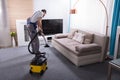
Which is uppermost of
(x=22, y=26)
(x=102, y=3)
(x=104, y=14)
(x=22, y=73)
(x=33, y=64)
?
(x=102, y=3)

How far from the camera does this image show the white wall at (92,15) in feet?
12.5

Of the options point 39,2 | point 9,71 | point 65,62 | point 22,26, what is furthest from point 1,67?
point 39,2

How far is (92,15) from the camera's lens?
427cm

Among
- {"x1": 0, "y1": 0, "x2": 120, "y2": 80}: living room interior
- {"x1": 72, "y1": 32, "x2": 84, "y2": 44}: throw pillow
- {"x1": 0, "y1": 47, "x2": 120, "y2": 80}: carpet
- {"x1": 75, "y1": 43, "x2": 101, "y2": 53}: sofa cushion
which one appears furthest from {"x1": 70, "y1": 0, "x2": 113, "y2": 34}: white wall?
{"x1": 0, "y1": 47, "x2": 120, "y2": 80}: carpet

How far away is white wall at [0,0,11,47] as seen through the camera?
446cm

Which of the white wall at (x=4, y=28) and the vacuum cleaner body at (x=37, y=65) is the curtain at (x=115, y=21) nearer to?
the vacuum cleaner body at (x=37, y=65)

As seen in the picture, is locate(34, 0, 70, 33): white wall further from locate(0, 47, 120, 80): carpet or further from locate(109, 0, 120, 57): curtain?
locate(109, 0, 120, 57): curtain

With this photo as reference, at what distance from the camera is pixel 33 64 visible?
2.75m

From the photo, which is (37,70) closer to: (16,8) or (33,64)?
(33,64)

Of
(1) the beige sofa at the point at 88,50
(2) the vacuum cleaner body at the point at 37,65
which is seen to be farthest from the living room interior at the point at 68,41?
(2) the vacuum cleaner body at the point at 37,65

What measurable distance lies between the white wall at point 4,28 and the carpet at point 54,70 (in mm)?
962

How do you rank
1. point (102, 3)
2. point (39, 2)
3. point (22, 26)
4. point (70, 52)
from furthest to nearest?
point (39, 2), point (22, 26), point (102, 3), point (70, 52)

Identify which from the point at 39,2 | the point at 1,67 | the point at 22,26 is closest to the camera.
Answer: the point at 1,67

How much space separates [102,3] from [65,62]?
6.74 ft
